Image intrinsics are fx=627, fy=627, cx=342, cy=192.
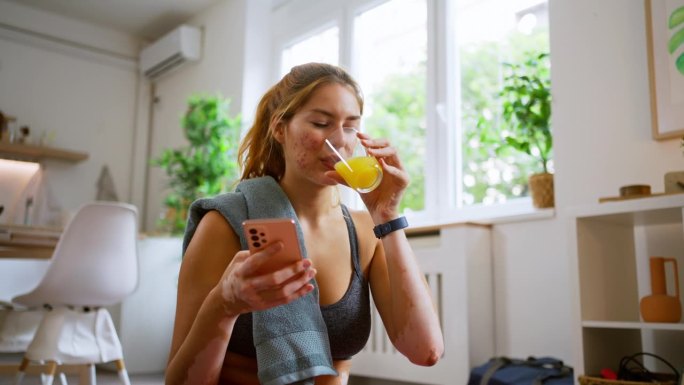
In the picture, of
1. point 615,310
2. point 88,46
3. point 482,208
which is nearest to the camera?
point 615,310

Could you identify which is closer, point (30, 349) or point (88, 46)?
point (30, 349)

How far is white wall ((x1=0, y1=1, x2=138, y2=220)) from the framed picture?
4.43 metres

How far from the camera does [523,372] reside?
2.32m

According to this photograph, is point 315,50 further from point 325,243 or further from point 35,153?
point 325,243

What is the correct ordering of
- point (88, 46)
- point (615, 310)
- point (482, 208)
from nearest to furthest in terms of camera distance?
point (615, 310) < point (482, 208) < point (88, 46)

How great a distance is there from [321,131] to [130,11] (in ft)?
15.1

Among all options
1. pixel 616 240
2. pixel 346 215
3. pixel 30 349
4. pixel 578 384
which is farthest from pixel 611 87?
pixel 30 349

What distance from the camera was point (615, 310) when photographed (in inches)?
84.7

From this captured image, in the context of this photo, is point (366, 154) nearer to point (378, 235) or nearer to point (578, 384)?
point (378, 235)

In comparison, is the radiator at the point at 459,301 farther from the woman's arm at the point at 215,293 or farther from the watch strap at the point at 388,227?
the woman's arm at the point at 215,293

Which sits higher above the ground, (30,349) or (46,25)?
(46,25)

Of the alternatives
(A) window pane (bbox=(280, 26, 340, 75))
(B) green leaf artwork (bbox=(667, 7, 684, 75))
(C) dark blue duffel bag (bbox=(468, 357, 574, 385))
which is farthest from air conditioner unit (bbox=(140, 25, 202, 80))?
(B) green leaf artwork (bbox=(667, 7, 684, 75))

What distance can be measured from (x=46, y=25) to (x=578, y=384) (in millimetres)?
4921

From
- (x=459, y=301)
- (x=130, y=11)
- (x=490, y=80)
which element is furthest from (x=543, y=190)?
(x=130, y=11)
